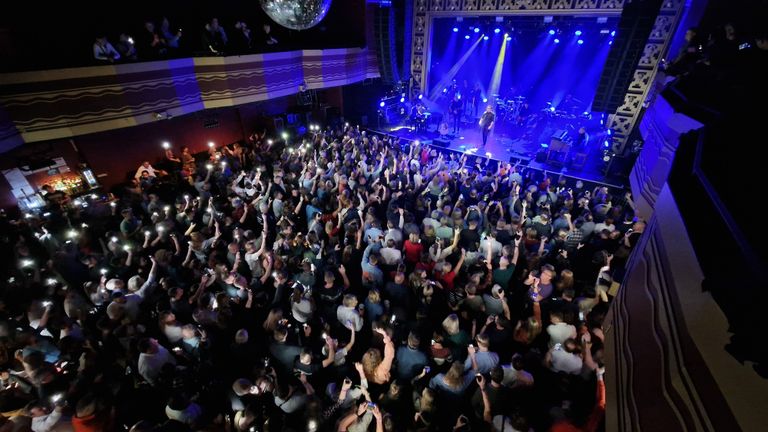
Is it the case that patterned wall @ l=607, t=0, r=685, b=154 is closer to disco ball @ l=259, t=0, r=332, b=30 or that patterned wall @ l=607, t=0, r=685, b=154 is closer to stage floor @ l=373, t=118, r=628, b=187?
stage floor @ l=373, t=118, r=628, b=187

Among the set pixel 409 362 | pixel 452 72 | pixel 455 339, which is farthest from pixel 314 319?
pixel 452 72

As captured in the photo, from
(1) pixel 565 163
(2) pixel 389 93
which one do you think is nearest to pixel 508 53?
(2) pixel 389 93

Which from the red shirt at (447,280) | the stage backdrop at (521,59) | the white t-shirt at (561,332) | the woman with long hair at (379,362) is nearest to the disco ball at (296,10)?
the woman with long hair at (379,362)

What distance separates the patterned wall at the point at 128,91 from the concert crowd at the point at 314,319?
5.58ft

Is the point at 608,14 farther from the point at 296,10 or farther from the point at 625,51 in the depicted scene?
the point at 296,10

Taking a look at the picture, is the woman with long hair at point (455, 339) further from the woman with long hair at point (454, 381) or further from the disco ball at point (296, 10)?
the disco ball at point (296, 10)

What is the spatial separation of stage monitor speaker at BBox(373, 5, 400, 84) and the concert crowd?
6.52 metres

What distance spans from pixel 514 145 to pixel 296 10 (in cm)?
1046

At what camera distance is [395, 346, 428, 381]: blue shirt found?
9.69 ft

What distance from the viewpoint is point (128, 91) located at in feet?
20.2

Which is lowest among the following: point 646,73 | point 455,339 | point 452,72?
point 455,339

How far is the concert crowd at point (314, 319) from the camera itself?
8.78 ft

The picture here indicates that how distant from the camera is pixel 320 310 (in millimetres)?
3971

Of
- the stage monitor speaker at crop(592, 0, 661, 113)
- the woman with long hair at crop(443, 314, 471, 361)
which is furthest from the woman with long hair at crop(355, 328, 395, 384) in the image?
the stage monitor speaker at crop(592, 0, 661, 113)
